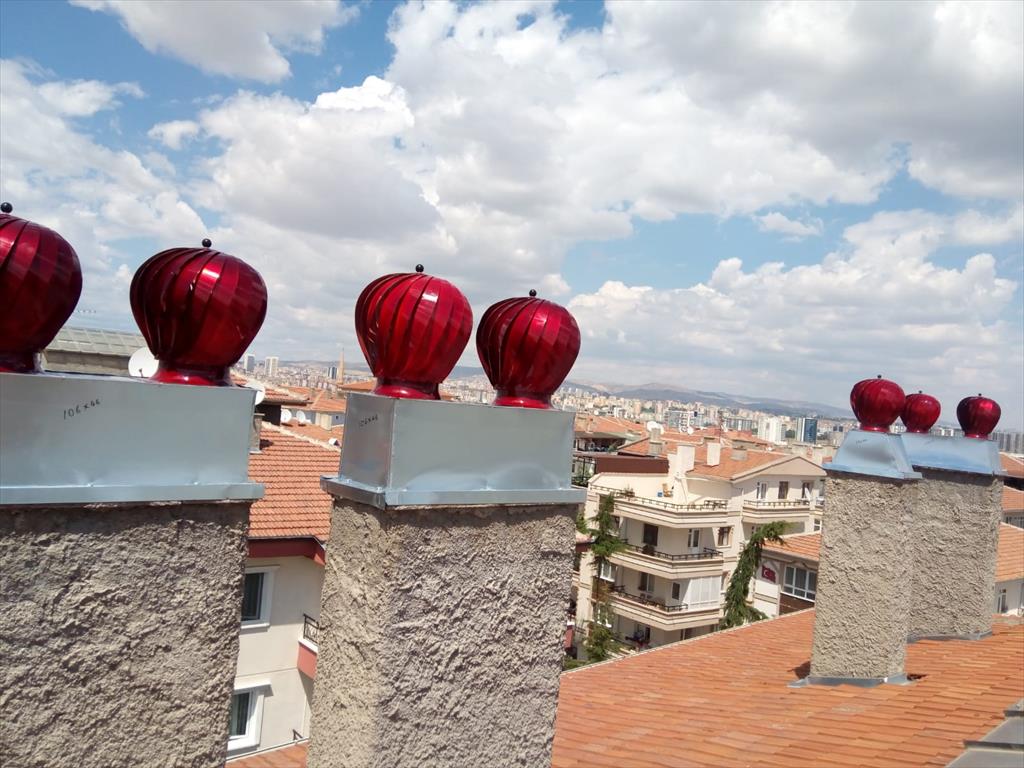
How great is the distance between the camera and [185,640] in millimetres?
1751

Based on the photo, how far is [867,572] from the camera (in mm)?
5289

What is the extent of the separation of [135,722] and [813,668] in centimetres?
520

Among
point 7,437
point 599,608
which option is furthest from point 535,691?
point 599,608

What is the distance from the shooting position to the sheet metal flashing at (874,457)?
524 centimetres

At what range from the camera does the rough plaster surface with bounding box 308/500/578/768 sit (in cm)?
210

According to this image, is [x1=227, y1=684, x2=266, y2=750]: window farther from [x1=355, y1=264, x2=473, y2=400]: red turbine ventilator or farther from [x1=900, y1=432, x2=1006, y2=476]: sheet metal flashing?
[x1=355, y1=264, x2=473, y2=400]: red turbine ventilator

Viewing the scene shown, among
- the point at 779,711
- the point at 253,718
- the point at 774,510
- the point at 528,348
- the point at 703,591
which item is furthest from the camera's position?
the point at 774,510

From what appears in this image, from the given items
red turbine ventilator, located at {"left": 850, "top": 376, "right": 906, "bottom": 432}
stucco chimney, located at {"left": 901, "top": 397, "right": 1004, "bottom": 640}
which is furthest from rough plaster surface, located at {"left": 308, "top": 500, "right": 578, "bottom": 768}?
stucco chimney, located at {"left": 901, "top": 397, "right": 1004, "bottom": 640}

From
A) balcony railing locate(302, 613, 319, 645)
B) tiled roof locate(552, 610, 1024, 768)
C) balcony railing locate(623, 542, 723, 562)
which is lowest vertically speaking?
balcony railing locate(623, 542, 723, 562)

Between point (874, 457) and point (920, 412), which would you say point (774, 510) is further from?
point (874, 457)

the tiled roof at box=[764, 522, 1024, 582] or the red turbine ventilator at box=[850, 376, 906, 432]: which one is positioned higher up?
the red turbine ventilator at box=[850, 376, 906, 432]

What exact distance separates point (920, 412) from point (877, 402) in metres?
1.08

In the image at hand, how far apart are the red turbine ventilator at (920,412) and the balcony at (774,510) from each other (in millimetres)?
27214

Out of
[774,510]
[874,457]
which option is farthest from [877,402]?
[774,510]
